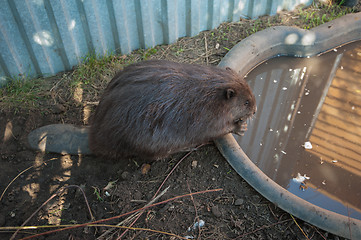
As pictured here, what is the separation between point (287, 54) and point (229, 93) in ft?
5.79

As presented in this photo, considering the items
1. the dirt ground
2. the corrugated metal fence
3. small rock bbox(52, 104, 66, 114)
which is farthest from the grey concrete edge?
small rock bbox(52, 104, 66, 114)

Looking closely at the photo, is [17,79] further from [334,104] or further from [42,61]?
[334,104]

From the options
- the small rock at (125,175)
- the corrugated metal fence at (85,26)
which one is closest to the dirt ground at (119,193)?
the small rock at (125,175)

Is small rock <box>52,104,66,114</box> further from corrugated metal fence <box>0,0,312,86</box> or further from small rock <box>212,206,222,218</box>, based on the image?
small rock <box>212,206,222,218</box>

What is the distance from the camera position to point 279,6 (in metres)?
4.44

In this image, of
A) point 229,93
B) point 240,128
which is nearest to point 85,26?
point 229,93

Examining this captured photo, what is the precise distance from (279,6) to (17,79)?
138 inches

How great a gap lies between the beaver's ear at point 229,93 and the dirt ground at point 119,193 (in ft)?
1.89

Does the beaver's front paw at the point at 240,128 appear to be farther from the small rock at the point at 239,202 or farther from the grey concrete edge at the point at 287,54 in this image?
the small rock at the point at 239,202

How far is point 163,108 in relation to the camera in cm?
260

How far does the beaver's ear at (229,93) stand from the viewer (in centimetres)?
261

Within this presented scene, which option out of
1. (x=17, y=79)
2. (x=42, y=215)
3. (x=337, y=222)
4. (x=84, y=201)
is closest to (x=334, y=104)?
(x=337, y=222)

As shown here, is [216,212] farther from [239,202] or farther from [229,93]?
[229,93]

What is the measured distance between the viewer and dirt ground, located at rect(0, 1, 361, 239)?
8.01ft
